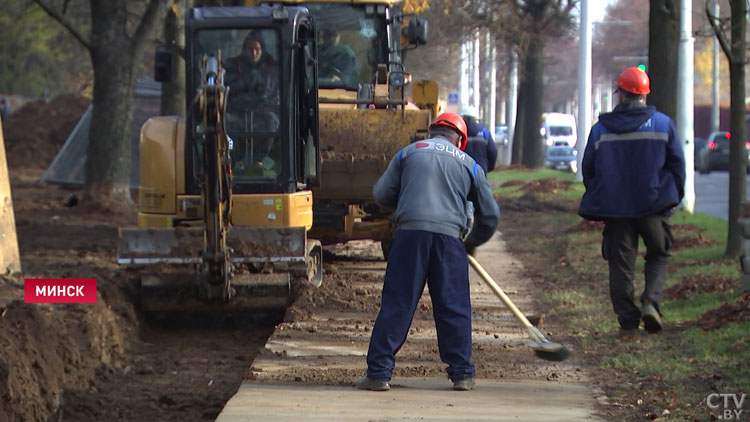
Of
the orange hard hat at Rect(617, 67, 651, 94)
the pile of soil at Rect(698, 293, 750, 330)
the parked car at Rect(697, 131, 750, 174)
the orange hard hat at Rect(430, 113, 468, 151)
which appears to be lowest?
the parked car at Rect(697, 131, 750, 174)

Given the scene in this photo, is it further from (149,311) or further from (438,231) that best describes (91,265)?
(438,231)

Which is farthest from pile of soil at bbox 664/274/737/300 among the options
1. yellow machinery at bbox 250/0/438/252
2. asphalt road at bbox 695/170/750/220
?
asphalt road at bbox 695/170/750/220

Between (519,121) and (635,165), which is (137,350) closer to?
(635,165)

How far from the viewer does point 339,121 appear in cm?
1336

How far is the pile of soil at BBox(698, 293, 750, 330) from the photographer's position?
9734mm

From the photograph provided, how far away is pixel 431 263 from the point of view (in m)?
7.61

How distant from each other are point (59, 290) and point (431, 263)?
5.72 meters

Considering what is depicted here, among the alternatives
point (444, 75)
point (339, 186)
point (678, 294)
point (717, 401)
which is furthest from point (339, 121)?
point (444, 75)

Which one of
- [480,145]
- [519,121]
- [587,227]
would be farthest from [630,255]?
[519,121]

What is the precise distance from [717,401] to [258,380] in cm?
293

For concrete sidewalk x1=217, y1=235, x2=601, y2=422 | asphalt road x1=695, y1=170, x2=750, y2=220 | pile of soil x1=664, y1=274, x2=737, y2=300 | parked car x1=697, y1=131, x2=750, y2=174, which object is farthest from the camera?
parked car x1=697, y1=131, x2=750, y2=174

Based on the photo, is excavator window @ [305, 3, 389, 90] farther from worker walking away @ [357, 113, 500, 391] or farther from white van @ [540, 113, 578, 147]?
white van @ [540, 113, 578, 147]

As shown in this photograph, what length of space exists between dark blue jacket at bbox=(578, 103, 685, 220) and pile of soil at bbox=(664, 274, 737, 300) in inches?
93.8

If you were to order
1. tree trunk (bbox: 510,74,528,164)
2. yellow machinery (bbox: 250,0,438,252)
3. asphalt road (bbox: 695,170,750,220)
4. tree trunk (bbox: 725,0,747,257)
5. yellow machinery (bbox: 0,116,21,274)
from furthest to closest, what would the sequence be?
tree trunk (bbox: 510,74,528,164) → asphalt road (bbox: 695,170,750,220) → yellow machinery (bbox: 250,0,438,252) → yellow machinery (bbox: 0,116,21,274) → tree trunk (bbox: 725,0,747,257)
